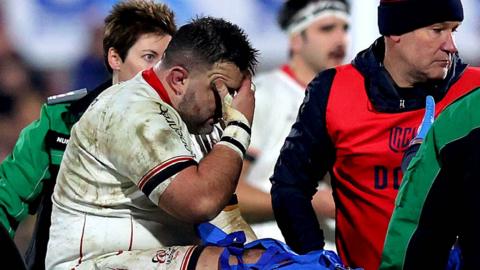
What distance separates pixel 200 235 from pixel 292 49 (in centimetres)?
287

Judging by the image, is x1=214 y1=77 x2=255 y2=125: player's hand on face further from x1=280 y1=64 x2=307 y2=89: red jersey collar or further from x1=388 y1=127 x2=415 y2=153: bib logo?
x1=280 y1=64 x2=307 y2=89: red jersey collar

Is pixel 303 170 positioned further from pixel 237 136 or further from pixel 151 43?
pixel 151 43

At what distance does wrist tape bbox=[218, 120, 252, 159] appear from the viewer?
359 centimetres

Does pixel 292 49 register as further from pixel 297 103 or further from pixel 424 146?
pixel 424 146

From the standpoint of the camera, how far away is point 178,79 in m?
3.72

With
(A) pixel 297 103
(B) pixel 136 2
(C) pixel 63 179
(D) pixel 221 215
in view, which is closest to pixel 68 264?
(C) pixel 63 179

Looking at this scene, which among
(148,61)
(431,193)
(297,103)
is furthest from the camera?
(297,103)

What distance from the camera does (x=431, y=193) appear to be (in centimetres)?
293

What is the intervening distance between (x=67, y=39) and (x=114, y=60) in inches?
61.9

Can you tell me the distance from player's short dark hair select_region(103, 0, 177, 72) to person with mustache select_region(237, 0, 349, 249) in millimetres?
1346

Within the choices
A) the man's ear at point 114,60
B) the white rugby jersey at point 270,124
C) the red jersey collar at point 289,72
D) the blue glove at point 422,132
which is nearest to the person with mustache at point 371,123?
Answer: the blue glove at point 422,132

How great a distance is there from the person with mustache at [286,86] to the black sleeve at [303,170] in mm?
1663

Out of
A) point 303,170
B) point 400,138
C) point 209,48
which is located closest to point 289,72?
point 303,170

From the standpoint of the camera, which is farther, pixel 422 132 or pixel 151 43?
pixel 151 43
